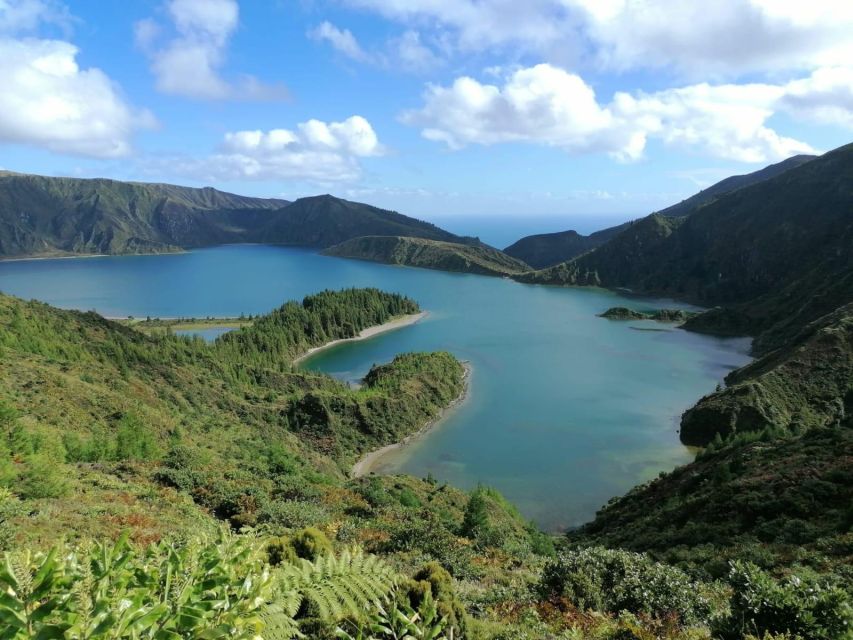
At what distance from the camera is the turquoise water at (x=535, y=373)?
43.0m

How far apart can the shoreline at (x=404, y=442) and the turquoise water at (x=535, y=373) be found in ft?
3.46

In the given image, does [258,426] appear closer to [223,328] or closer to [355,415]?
[355,415]

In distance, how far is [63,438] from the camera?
874 inches

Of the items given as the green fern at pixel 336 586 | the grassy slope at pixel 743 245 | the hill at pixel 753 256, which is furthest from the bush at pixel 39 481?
the grassy slope at pixel 743 245

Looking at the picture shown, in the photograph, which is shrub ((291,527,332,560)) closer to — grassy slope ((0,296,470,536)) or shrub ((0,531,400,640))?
shrub ((0,531,400,640))

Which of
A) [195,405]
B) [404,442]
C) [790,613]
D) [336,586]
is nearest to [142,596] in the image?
[336,586]

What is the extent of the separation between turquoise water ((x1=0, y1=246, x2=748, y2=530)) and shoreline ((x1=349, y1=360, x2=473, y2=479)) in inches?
41.6

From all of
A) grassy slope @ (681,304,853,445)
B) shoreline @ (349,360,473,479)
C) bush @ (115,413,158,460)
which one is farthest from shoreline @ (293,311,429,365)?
grassy slope @ (681,304,853,445)

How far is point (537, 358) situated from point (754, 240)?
82.5 metres

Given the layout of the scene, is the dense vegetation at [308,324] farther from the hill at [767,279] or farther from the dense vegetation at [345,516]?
the hill at [767,279]

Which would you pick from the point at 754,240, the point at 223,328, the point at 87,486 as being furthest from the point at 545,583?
the point at 754,240

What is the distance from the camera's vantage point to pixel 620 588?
9977mm

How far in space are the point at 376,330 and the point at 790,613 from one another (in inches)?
3725

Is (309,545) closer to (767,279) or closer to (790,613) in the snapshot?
(790,613)
